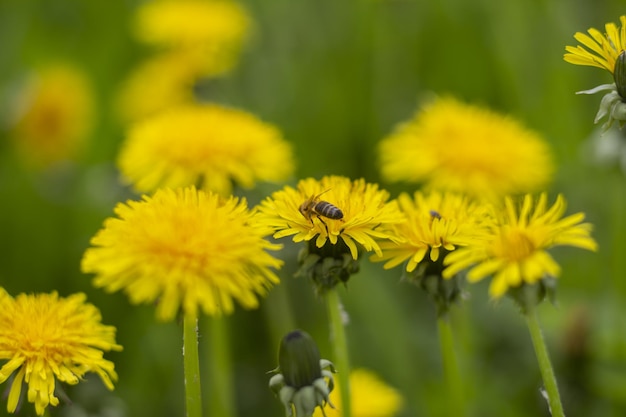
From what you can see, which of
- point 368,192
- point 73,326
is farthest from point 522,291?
point 73,326

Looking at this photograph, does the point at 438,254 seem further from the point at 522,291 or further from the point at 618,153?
the point at 618,153

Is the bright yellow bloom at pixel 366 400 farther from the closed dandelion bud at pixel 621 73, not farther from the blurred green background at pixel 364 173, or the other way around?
the closed dandelion bud at pixel 621 73

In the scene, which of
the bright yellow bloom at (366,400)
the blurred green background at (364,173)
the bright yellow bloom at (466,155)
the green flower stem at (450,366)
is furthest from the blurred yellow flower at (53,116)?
the green flower stem at (450,366)

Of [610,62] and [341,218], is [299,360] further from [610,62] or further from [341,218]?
[610,62]

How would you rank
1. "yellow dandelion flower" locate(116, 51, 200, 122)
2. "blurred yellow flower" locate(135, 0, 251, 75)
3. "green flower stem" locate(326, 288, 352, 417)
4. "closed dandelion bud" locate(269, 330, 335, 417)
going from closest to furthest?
"closed dandelion bud" locate(269, 330, 335, 417), "green flower stem" locate(326, 288, 352, 417), "yellow dandelion flower" locate(116, 51, 200, 122), "blurred yellow flower" locate(135, 0, 251, 75)

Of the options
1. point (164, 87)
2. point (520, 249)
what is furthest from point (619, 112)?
point (164, 87)

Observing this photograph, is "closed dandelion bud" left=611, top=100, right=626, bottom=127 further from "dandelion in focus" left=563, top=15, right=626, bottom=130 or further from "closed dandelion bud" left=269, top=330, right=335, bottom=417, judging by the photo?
"closed dandelion bud" left=269, top=330, right=335, bottom=417

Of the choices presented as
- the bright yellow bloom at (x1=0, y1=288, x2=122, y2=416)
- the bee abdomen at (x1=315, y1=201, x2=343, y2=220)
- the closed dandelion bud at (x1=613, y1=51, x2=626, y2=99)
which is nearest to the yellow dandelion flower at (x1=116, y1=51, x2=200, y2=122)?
the bright yellow bloom at (x1=0, y1=288, x2=122, y2=416)
